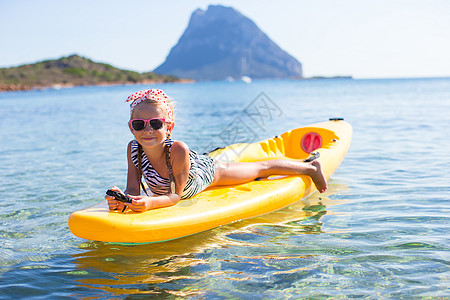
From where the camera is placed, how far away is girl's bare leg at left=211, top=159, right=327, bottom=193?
13.8 ft

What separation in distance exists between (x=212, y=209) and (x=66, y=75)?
82.4m

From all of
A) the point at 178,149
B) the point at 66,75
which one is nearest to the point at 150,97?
the point at 178,149

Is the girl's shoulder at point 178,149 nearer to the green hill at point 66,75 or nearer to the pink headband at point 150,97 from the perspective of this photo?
the pink headband at point 150,97

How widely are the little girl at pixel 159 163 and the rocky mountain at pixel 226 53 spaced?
15313 cm

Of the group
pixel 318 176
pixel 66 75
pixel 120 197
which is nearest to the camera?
pixel 120 197

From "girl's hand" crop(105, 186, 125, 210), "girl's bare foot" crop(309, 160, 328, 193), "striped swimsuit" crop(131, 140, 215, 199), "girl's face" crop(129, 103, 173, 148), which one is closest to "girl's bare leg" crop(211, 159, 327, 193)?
"girl's bare foot" crop(309, 160, 328, 193)

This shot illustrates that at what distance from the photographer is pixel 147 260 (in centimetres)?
320

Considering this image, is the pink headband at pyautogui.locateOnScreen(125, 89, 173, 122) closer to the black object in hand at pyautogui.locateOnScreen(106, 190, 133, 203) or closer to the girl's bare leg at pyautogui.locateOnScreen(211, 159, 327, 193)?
the black object in hand at pyautogui.locateOnScreen(106, 190, 133, 203)

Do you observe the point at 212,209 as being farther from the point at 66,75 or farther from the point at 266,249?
the point at 66,75

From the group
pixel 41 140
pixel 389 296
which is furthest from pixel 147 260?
pixel 41 140

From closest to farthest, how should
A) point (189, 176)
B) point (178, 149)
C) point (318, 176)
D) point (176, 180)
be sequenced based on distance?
point (178, 149) → point (176, 180) → point (189, 176) → point (318, 176)

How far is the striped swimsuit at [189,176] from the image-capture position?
356 centimetres

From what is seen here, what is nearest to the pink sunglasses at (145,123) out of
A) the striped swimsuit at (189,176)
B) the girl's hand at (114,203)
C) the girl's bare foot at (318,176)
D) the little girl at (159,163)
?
the little girl at (159,163)

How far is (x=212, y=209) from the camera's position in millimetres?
3646
